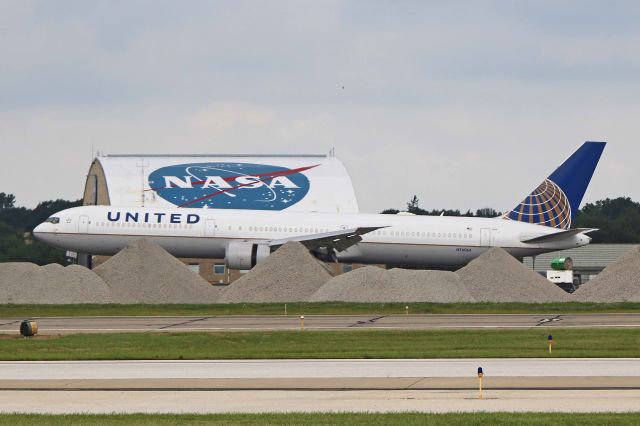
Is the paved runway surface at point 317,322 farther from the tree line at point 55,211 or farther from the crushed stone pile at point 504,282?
the tree line at point 55,211

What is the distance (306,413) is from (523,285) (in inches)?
1592

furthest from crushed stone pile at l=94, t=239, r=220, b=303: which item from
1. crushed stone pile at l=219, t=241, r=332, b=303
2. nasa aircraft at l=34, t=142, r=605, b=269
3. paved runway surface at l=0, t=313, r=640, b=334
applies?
paved runway surface at l=0, t=313, r=640, b=334

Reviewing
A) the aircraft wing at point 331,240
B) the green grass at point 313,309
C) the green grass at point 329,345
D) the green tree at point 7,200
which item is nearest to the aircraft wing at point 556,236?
the aircraft wing at point 331,240

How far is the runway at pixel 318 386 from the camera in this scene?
23.6 meters

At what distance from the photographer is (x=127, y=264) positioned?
62312mm

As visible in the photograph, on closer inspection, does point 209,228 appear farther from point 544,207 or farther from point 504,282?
point 544,207

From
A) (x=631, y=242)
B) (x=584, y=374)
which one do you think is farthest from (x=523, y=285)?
(x=631, y=242)

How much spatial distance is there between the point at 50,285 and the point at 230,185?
34.7 meters

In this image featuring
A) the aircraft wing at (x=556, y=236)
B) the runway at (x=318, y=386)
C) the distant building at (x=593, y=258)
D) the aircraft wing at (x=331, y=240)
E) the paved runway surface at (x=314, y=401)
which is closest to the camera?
the paved runway surface at (x=314, y=401)

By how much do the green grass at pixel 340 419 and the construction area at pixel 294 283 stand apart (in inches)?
1417

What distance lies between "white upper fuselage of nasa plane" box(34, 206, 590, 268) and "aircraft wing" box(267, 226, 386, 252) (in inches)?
19.3

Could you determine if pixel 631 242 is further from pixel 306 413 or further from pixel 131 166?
pixel 306 413

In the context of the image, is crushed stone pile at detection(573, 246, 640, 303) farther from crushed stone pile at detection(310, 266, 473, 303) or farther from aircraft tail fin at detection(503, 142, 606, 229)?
aircraft tail fin at detection(503, 142, 606, 229)

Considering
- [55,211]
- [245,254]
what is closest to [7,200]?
[55,211]
